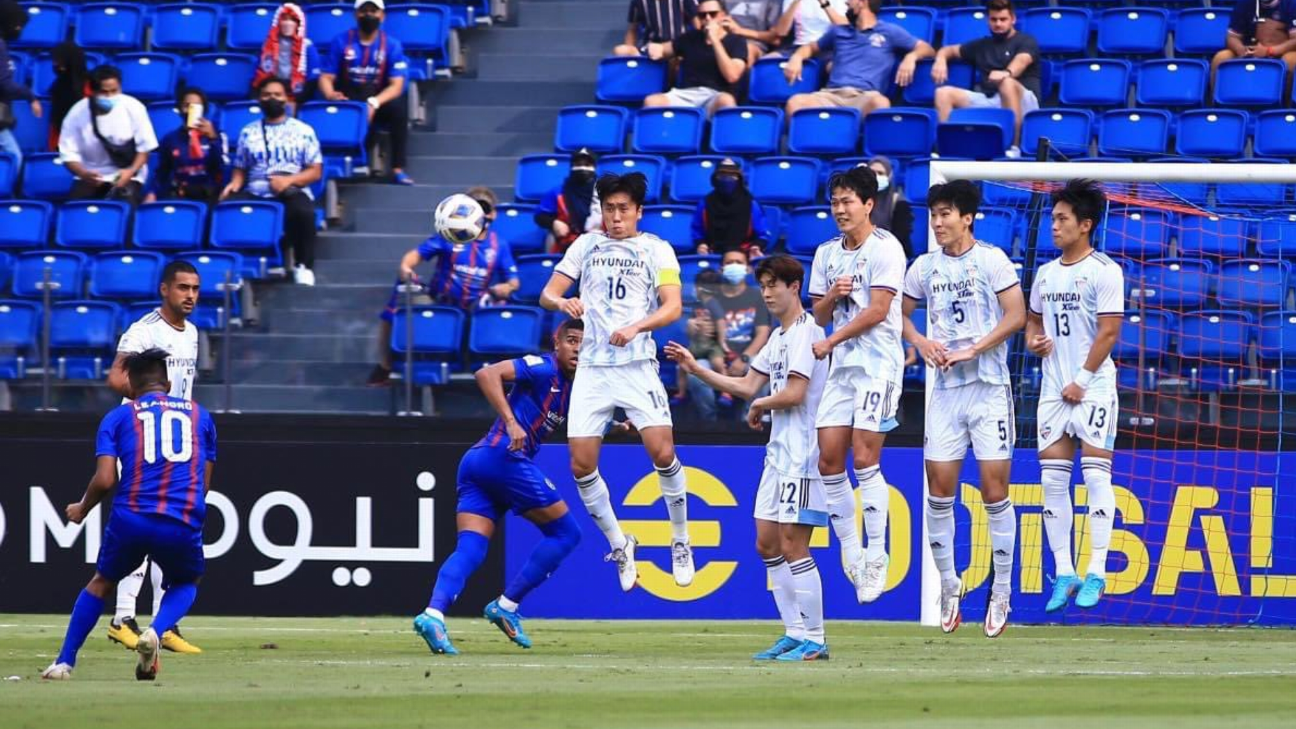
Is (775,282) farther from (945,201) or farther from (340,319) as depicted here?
(340,319)

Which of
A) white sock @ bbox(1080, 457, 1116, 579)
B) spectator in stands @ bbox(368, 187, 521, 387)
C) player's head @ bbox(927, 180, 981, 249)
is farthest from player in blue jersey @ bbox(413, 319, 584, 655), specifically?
spectator in stands @ bbox(368, 187, 521, 387)

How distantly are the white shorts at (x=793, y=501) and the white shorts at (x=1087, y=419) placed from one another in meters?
2.08

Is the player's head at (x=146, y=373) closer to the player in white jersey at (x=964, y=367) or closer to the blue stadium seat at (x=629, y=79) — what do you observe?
the player in white jersey at (x=964, y=367)

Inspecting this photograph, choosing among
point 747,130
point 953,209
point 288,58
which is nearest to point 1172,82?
point 747,130

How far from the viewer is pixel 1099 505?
12.2m

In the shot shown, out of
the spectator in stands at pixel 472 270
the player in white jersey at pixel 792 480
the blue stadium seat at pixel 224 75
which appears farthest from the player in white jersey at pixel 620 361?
the blue stadium seat at pixel 224 75

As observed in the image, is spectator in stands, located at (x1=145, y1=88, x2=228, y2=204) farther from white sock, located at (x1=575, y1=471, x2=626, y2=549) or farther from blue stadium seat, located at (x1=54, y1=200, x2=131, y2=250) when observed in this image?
white sock, located at (x1=575, y1=471, x2=626, y2=549)

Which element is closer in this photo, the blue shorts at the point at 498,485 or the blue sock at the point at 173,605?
the blue sock at the point at 173,605

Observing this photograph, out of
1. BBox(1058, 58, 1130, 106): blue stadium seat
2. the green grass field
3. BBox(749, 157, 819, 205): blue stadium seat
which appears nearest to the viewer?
the green grass field

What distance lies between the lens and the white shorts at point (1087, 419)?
1207 cm

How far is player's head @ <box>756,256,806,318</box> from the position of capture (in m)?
10.6

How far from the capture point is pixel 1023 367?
14344 millimetres

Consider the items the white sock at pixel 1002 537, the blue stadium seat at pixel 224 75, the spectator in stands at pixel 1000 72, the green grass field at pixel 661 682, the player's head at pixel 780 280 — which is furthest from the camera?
the blue stadium seat at pixel 224 75

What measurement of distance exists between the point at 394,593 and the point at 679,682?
20.4 feet
